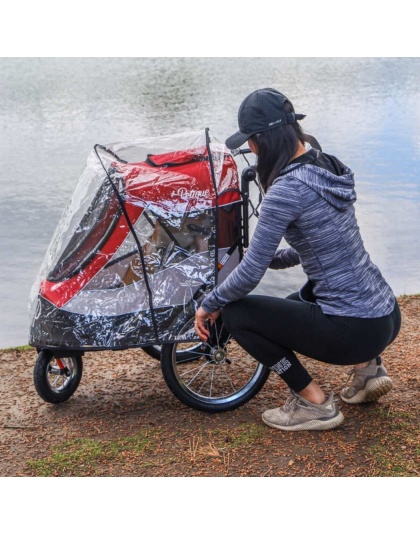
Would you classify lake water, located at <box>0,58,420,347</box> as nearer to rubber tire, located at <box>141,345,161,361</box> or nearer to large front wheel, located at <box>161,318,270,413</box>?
rubber tire, located at <box>141,345,161,361</box>

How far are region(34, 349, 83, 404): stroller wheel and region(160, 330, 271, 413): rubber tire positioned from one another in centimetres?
50

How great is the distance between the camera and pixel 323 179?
3238 millimetres

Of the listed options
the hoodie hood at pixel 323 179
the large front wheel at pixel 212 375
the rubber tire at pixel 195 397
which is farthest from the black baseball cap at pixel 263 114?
the rubber tire at pixel 195 397

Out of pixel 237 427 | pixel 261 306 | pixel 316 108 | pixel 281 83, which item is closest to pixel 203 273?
pixel 261 306

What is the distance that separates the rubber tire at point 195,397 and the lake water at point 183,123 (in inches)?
109

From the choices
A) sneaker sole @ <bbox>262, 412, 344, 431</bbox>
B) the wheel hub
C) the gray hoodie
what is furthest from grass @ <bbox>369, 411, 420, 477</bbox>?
the wheel hub

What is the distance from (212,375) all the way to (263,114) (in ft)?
4.79

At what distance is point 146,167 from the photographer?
3754 mm

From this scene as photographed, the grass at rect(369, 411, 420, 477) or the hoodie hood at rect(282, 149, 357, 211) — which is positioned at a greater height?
the hoodie hood at rect(282, 149, 357, 211)

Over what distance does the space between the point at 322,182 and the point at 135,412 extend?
1548 millimetres

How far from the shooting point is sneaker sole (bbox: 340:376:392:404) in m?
3.71

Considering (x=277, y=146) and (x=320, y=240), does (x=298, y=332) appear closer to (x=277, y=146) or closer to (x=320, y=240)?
(x=320, y=240)

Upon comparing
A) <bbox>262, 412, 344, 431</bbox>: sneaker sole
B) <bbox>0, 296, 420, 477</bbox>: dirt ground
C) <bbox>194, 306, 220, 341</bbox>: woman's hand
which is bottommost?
<bbox>0, 296, 420, 477</bbox>: dirt ground

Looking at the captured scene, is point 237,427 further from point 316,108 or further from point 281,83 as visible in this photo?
point 281,83
